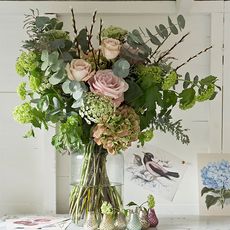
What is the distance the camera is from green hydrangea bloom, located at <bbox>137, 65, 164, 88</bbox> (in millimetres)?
1203

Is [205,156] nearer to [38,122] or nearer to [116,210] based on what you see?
[116,210]

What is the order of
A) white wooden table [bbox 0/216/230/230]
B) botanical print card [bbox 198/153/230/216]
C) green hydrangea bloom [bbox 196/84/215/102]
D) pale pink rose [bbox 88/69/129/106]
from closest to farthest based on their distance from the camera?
pale pink rose [bbox 88/69/129/106]
green hydrangea bloom [bbox 196/84/215/102]
white wooden table [bbox 0/216/230/230]
botanical print card [bbox 198/153/230/216]

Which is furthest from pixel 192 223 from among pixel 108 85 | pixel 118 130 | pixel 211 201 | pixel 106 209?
pixel 108 85

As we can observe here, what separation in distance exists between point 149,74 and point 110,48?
129 millimetres

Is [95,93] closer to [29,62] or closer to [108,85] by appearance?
[108,85]

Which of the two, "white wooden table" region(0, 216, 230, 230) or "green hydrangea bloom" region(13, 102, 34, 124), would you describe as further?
"white wooden table" region(0, 216, 230, 230)

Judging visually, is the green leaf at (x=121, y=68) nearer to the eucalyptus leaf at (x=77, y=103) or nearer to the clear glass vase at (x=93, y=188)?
the eucalyptus leaf at (x=77, y=103)

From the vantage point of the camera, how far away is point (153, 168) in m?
1.53

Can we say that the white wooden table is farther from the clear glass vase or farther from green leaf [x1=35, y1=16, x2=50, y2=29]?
green leaf [x1=35, y1=16, x2=50, y2=29]

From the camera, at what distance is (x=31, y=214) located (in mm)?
1529

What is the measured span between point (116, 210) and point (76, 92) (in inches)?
13.9

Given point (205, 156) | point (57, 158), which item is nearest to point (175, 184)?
point (205, 156)

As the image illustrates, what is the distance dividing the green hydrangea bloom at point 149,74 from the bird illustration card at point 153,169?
14.4 inches

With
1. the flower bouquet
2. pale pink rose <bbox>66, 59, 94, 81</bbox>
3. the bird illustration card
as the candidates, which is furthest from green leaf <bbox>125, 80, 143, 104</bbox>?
the bird illustration card
